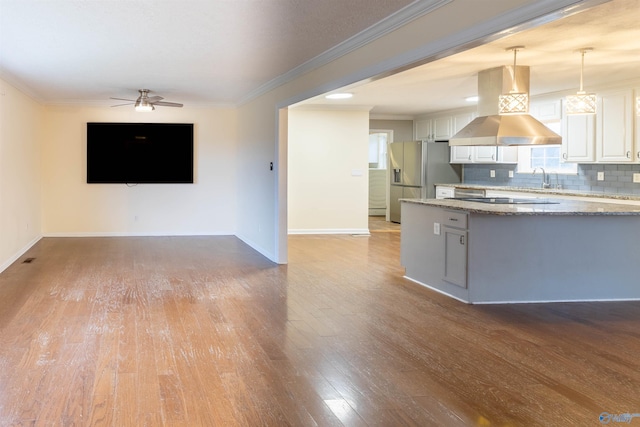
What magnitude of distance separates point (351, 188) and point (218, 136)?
258 centimetres

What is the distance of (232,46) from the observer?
5.24 m

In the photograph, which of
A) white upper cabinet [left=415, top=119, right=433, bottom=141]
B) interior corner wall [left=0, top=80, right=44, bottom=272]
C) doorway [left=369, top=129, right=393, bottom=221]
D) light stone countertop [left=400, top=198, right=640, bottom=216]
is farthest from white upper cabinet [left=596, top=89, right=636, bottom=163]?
interior corner wall [left=0, top=80, right=44, bottom=272]

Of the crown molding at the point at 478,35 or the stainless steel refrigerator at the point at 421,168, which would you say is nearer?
the crown molding at the point at 478,35

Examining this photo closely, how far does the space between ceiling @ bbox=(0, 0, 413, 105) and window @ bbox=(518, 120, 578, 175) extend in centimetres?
446

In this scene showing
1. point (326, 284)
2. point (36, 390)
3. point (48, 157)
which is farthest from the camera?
point (48, 157)

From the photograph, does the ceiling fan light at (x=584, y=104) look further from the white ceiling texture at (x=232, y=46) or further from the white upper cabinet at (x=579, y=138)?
the white upper cabinet at (x=579, y=138)

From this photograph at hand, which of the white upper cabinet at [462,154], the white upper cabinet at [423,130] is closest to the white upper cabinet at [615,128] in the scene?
the white upper cabinet at [462,154]

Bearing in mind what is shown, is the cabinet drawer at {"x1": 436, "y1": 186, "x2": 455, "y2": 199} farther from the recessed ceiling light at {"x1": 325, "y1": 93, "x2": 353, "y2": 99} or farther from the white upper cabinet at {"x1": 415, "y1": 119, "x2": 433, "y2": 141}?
the recessed ceiling light at {"x1": 325, "y1": 93, "x2": 353, "y2": 99}

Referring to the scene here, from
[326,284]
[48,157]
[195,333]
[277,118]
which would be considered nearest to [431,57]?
[195,333]

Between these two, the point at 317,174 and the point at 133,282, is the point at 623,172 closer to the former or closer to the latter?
the point at 317,174

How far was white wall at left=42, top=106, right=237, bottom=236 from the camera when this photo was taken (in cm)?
1009

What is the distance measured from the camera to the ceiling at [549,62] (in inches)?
174

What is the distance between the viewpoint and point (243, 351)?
12.9 feet

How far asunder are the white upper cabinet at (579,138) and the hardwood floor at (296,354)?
2.92m
